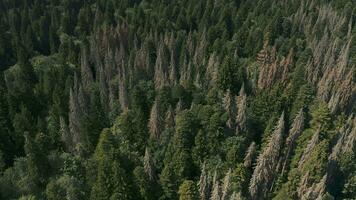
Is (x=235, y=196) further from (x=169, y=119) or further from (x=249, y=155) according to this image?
(x=169, y=119)

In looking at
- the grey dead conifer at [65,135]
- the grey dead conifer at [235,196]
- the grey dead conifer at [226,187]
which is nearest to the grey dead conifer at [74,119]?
the grey dead conifer at [65,135]

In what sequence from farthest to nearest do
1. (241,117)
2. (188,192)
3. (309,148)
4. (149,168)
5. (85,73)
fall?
(85,73), (241,117), (309,148), (149,168), (188,192)

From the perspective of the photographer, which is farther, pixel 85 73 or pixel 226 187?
pixel 85 73

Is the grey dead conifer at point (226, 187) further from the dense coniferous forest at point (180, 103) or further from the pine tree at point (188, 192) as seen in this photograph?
the pine tree at point (188, 192)

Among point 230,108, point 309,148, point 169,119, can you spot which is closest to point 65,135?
point 169,119

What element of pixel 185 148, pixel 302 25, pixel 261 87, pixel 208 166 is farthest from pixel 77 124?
pixel 302 25

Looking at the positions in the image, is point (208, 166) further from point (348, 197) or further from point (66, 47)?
point (66, 47)

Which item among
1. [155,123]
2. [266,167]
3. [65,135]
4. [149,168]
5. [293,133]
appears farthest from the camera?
[65,135]

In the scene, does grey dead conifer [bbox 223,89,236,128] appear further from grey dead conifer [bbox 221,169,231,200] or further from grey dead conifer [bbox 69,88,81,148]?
grey dead conifer [bbox 69,88,81,148]
